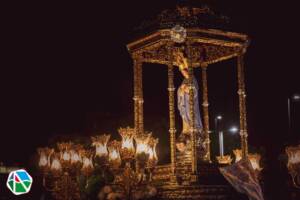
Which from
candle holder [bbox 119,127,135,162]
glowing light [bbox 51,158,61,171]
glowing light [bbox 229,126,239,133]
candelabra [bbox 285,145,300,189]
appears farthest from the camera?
glowing light [bbox 229,126,239,133]

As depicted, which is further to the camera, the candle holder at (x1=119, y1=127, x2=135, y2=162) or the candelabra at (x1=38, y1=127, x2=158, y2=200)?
the candle holder at (x1=119, y1=127, x2=135, y2=162)

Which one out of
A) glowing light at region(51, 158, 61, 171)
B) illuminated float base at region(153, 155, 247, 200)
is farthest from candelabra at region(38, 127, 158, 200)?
illuminated float base at region(153, 155, 247, 200)

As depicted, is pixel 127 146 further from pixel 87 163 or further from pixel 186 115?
pixel 186 115

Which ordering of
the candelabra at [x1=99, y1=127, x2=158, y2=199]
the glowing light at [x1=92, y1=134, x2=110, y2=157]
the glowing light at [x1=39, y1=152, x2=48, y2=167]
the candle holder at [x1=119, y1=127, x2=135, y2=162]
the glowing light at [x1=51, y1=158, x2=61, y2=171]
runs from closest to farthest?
the candelabra at [x1=99, y1=127, x2=158, y2=199] < the glowing light at [x1=92, y1=134, x2=110, y2=157] < the candle holder at [x1=119, y1=127, x2=135, y2=162] < the glowing light at [x1=51, y1=158, x2=61, y2=171] < the glowing light at [x1=39, y1=152, x2=48, y2=167]

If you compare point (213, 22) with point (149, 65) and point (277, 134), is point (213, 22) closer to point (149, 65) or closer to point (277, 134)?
point (149, 65)

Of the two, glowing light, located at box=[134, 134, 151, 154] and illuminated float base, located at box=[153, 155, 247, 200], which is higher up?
glowing light, located at box=[134, 134, 151, 154]

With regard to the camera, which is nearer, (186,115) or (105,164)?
(105,164)

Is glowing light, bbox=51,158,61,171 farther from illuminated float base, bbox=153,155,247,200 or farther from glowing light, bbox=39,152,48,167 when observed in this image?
illuminated float base, bbox=153,155,247,200

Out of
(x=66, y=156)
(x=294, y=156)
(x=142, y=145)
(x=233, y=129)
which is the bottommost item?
(x=294, y=156)

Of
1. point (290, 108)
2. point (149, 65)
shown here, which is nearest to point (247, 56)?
point (149, 65)

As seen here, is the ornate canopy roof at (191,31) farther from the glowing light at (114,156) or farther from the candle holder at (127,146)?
the glowing light at (114,156)

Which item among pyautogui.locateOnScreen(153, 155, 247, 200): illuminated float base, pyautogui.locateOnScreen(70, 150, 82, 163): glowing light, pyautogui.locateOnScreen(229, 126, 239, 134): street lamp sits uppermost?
pyautogui.locateOnScreen(229, 126, 239, 134): street lamp

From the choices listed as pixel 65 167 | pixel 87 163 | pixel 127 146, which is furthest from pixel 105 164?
pixel 65 167

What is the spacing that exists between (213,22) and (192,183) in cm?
318
